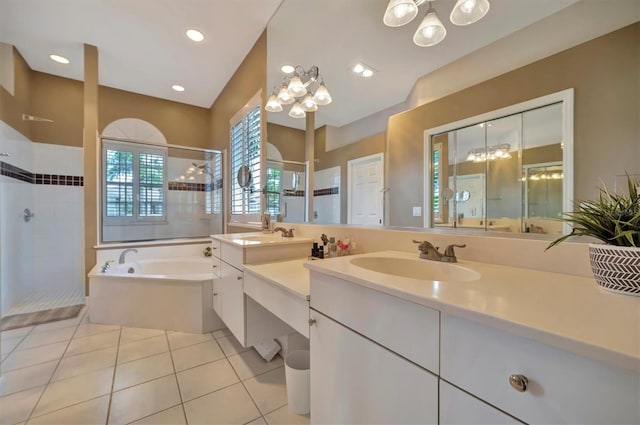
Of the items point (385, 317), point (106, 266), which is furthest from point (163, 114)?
point (385, 317)

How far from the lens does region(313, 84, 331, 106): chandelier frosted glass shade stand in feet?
5.68

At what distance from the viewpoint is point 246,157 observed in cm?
282

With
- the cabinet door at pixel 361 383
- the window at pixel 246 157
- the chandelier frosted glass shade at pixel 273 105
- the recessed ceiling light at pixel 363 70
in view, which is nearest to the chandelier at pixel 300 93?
the chandelier frosted glass shade at pixel 273 105

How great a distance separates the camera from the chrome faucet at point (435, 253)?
999 millimetres

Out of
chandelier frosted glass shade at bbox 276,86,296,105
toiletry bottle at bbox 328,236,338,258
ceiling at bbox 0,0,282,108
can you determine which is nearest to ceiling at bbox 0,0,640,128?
ceiling at bbox 0,0,282,108

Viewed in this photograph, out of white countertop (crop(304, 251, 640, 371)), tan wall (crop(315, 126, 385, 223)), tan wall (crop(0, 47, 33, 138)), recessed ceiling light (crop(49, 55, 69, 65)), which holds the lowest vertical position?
white countertop (crop(304, 251, 640, 371))

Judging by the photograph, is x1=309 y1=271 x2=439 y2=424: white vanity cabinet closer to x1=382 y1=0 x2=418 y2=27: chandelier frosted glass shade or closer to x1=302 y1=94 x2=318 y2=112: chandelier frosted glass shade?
x1=382 y1=0 x2=418 y2=27: chandelier frosted glass shade

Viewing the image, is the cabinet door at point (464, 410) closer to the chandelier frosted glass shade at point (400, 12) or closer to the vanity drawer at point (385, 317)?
the vanity drawer at point (385, 317)

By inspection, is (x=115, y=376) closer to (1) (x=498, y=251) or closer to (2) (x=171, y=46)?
(1) (x=498, y=251)

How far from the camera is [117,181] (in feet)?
10.5

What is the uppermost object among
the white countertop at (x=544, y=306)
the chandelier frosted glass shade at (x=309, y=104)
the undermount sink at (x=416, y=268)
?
the chandelier frosted glass shade at (x=309, y=104)

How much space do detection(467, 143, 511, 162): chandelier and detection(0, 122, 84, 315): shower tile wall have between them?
4.01 m

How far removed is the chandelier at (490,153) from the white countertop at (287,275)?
0.92m

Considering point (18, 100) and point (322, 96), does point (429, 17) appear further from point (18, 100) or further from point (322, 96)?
point (18, 100)
